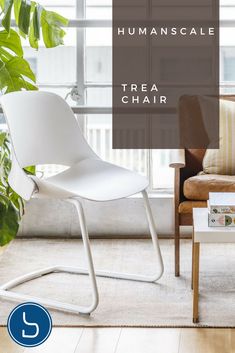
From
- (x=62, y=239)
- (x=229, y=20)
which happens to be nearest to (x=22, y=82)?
(x=62, y=239)

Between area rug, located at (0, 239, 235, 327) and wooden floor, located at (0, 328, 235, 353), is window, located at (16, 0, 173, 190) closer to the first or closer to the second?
area rug, located at (0, 239, 235, 327)

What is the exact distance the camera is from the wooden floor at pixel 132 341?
2832mm

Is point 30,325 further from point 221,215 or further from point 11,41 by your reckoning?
point 11,41

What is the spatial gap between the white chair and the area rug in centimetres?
6

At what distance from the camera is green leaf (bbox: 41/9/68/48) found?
373 centimetres

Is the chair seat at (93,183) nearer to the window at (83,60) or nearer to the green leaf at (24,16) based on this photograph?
the green leaf at (24,16)

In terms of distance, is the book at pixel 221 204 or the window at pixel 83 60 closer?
the book at pixel 221 204

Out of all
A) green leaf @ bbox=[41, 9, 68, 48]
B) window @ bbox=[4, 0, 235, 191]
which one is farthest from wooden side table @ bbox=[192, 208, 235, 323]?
window @ bbox=[4, 0, 235, 191]

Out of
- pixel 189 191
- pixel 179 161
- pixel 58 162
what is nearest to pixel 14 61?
pixel 58 162

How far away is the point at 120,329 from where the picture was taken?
3.06 meters

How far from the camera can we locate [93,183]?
3521 mm

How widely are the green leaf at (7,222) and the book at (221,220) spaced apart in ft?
3.02
